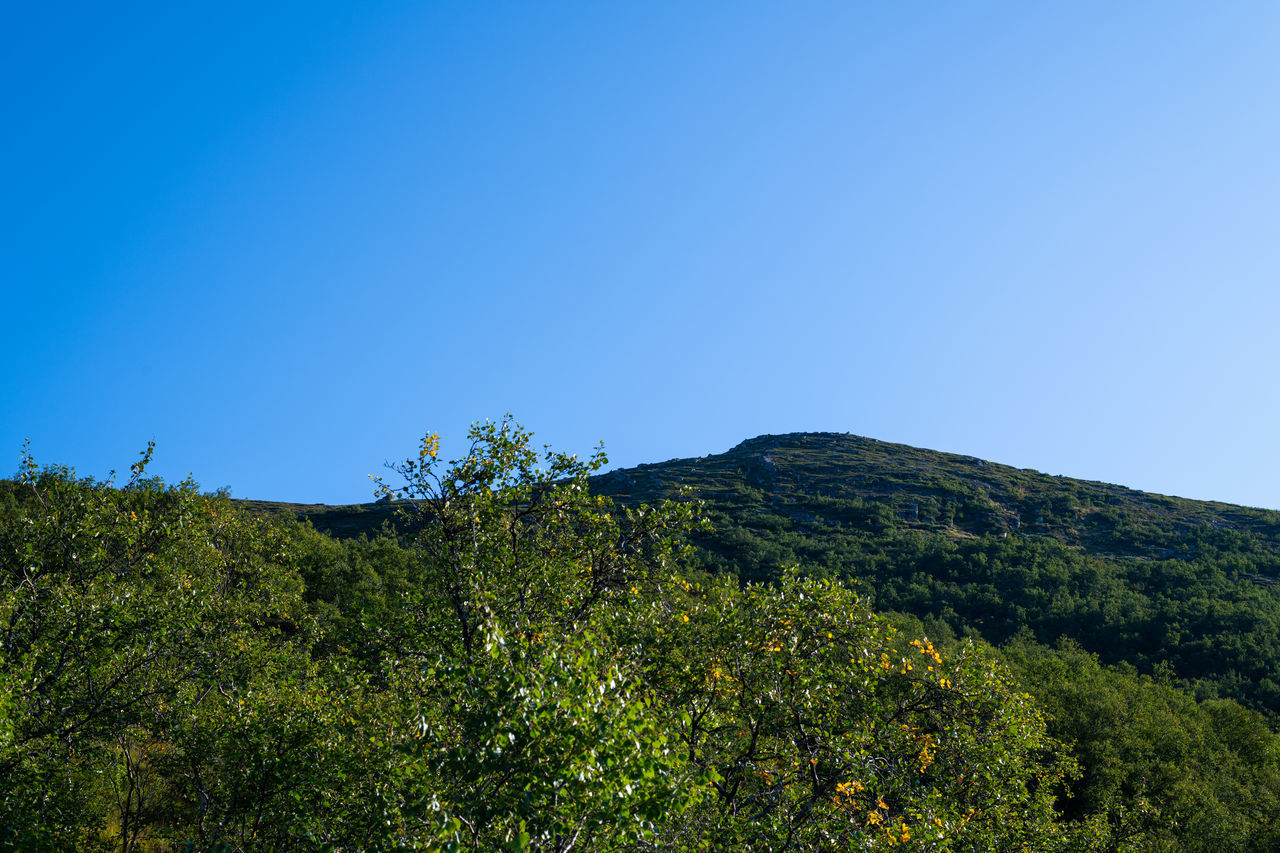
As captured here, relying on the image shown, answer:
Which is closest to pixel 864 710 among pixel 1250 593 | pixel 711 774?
pixel 711 774

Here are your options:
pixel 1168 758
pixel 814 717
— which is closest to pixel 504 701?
pixel 814 717

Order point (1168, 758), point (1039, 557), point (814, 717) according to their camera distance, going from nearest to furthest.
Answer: point (814, 717) → point (1168, 758) → point (1039, 557)

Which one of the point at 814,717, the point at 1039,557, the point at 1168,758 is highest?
the point at 1039,557

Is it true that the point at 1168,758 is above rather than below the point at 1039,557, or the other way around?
below

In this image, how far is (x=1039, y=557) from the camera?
443 feet

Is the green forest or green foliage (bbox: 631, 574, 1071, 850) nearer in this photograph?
the green forest

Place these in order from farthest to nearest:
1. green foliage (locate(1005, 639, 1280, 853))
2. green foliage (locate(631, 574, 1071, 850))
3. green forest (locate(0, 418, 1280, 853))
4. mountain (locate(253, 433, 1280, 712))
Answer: mountain (locate(253, 433, 1280, 712)), green foliage (locate(1005, 639, 1280, 853)), green foliage (locate(631, 574, 1071, 850)), green forest (locate(0, 418, 1280, 853))

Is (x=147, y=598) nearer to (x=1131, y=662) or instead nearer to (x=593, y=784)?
(x=593, y=784)

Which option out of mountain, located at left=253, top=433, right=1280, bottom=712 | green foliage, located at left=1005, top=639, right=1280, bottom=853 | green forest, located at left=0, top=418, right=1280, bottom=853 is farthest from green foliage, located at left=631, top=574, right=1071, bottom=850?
mountain, located at left=253, top=433, right=1280, bottom=712

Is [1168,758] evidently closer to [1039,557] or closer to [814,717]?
[814,717]

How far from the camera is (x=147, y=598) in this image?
19.6 m

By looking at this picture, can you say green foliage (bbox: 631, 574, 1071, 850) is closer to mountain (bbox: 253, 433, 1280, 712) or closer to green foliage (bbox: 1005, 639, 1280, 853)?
green foliage (bbox: 1005, 639, 1280, 853)

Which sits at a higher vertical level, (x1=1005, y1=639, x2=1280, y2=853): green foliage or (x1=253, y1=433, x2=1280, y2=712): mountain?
(x1=253, y1=433, x2=1280, y2=712): mountain

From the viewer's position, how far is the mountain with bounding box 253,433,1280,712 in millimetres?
95125
